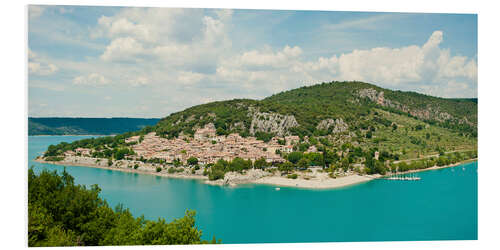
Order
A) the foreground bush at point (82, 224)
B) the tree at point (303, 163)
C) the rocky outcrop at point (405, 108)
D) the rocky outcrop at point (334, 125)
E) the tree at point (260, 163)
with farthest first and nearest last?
the rocky outcrop at point (334, 125)
the tree at point (303, 163)
the rocky outcrop at point (405, 108)
the tree at point (260, 163)
the foreground bush at point (82, 224)

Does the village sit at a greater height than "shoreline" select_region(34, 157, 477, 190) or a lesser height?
greater

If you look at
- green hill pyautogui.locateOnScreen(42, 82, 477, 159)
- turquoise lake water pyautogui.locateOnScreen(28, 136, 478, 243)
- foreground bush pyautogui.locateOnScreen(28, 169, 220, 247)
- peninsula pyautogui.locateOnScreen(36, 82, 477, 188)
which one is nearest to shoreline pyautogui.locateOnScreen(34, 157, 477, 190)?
peninsula pyautogui.locateOnScreen(36, 82, 477, 188)

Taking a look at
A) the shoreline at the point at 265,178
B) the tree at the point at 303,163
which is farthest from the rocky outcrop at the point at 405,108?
the tree at the point at 303,163

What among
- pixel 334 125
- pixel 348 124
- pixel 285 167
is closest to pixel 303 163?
pixel 285 167

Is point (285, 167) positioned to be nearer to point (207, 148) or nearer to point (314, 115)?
point (207, 148)


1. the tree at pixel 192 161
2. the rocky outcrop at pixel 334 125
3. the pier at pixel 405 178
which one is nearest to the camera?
the tree at pixel 192 161

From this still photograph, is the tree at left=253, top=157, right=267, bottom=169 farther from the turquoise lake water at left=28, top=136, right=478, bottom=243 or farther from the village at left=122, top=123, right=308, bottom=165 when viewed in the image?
the turquoise lake water at left=28, top=136, right=478, bottom=243

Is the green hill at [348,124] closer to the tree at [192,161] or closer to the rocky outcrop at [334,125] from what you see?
the rocky outcrop at [334,125]

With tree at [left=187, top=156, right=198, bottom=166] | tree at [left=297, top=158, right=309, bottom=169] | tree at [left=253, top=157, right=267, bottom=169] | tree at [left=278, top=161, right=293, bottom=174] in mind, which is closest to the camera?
tree at [left=187, top=156, right=198, bottom=166]
